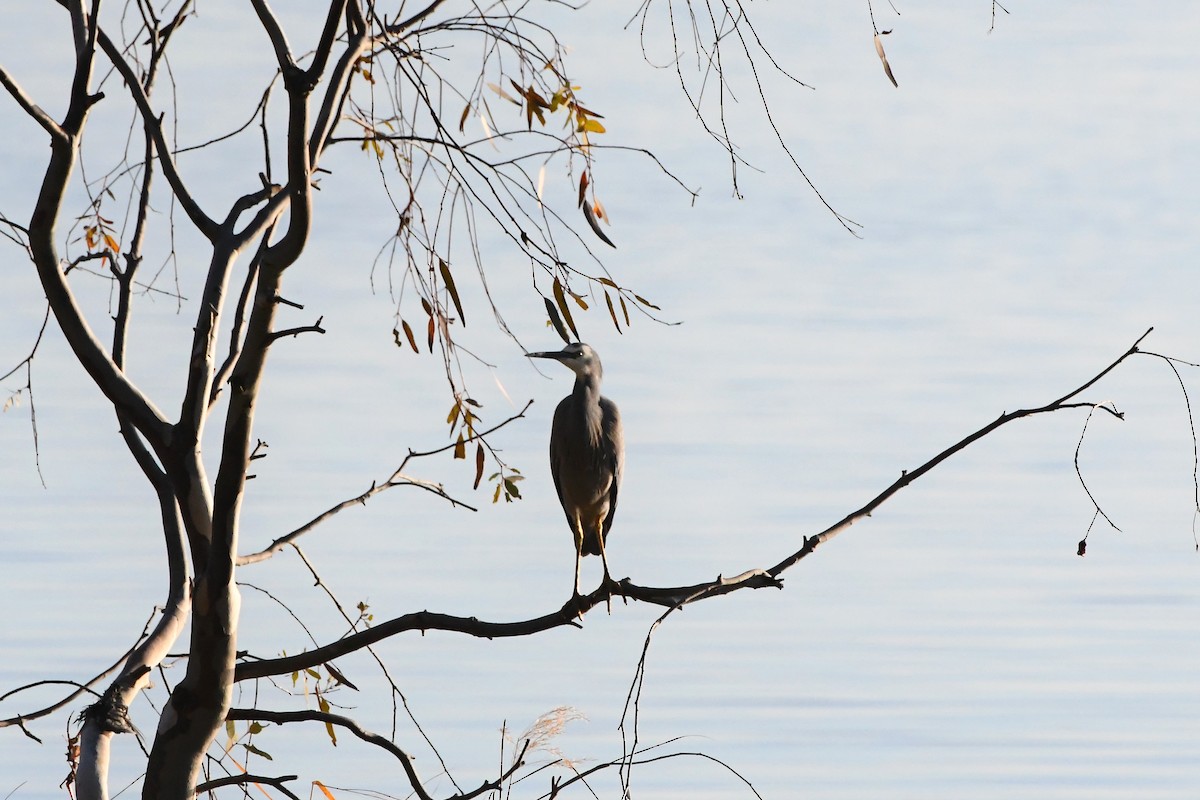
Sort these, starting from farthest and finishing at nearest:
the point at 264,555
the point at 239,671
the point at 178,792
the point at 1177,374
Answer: the point at 264,555 < the point at 239,671 < the point at 178,792 < the point at 1177,374

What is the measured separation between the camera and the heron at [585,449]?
4125mm

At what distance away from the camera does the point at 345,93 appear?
2561 millimetres

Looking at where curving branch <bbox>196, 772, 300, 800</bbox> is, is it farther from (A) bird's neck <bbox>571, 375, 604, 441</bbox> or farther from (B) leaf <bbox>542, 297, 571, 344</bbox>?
(A) bird's neck <bbox>571, 375, 604, 441</bbox>

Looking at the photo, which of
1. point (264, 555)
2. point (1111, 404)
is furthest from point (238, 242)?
point (1111, 404)

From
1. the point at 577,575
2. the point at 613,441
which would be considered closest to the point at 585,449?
the point at 613,441

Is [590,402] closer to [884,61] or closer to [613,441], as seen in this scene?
[613,441]

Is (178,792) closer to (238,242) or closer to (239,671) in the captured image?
(239,671)

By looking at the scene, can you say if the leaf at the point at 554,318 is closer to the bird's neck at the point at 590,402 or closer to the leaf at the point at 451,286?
the leaf at the point at 451,286

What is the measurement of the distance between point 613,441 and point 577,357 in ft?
0.92

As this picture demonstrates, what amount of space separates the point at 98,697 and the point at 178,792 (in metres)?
0.27

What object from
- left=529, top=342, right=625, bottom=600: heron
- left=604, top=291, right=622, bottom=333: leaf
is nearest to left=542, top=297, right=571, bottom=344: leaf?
left=604, top=291, right=622, bottom=333: leaf

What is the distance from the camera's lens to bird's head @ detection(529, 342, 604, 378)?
4.16 metres

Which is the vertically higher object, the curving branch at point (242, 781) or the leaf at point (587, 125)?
the leaf at point (587, 125)

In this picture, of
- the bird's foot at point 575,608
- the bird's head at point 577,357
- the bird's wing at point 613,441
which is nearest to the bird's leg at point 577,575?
the bird's foot at point 575,608
